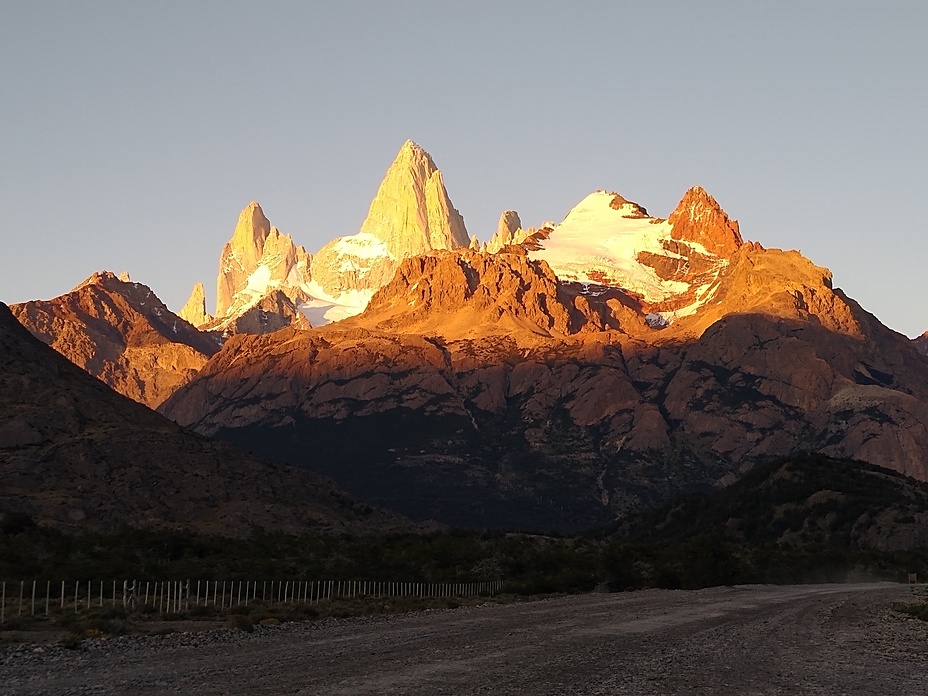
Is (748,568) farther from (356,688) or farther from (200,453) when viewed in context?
(200,453)

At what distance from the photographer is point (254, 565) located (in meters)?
84.2

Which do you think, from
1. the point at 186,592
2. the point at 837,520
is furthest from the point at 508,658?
the point at 837,520

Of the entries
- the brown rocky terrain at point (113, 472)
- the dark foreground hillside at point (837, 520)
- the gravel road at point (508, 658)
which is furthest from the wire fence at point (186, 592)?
the dark foreground hillside at point (837, 520)

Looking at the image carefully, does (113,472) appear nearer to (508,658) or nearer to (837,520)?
(837,520)

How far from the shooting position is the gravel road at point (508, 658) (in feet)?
94.3

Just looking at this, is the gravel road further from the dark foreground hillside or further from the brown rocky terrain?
the dark foreground hillside

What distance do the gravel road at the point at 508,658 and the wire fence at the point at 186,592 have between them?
1316 centimetres

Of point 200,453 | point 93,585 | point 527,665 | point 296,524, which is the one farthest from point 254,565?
point 200,453

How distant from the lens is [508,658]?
112ft

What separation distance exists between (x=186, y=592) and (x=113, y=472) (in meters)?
114

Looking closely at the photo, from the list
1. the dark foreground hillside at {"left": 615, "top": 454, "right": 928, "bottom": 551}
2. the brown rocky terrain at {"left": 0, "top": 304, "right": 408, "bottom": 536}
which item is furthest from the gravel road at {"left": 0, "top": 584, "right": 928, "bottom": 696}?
the dark foreground hillside at {"left": 615, "top": 454, "right": 928, "bottom": 551}

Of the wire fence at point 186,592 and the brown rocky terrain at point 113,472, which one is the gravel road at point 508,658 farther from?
the brown rocky terrain at point 113,472

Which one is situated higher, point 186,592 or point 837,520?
point 837,520

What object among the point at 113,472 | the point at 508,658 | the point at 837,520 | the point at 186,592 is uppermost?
the point at 113,472
